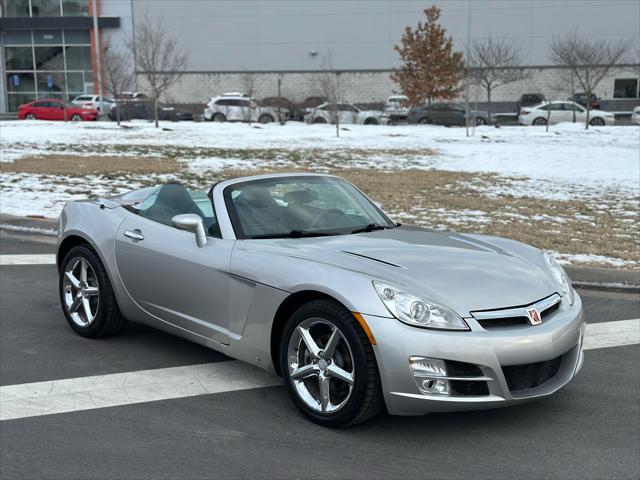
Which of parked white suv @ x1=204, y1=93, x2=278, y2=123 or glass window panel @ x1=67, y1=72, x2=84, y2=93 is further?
glass window panel @ x1=67, y1=72, x2=84, y2=93

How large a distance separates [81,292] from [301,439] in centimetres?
259

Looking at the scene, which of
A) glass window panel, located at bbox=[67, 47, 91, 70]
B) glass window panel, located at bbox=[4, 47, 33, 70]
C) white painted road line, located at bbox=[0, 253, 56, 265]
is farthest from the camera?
glass window panel, located at bbox=[4, 47, 33, 70]

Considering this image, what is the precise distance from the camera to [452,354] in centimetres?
357

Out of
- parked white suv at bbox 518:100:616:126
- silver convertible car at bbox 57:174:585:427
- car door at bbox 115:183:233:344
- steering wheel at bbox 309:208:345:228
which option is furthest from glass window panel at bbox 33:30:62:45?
steering wheel at bbox 309:208:345:228

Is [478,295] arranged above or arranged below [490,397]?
above

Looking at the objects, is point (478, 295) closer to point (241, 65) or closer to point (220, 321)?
point (220, 321)

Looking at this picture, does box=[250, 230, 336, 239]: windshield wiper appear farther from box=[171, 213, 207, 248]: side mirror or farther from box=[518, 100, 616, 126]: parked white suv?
box=[518, 100, 616, 126]: parked white suv

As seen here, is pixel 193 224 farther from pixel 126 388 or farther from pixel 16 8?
pixel 16 8

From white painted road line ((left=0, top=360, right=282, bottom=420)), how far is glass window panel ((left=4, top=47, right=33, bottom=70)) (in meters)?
56.4

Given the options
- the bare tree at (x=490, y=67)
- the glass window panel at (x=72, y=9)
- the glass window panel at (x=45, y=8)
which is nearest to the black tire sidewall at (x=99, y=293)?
the bare tree at (x=490, y=67)

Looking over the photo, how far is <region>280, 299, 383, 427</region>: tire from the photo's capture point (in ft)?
12.1

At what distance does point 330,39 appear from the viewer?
52.1 metres

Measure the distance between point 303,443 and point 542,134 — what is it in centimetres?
2815

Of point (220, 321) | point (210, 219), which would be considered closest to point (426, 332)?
point (220, 321)
